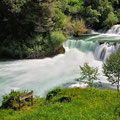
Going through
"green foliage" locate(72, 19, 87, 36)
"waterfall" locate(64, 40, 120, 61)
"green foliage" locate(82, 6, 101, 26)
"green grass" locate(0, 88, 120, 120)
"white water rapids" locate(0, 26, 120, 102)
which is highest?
"green foliage" locate(82, 6, 101, 26)

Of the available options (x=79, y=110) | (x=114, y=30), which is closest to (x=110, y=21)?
(x=114, y=30)

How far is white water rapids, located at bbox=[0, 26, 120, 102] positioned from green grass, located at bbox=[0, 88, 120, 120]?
14.4 feet

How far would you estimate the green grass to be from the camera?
618 cm

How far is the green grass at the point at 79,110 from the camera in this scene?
618cm

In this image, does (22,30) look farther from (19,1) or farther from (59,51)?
(59,51)

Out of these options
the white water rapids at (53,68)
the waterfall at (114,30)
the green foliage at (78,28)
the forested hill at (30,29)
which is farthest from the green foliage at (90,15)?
the forested hill at (30,29)

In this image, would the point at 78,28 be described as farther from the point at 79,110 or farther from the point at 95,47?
the point at 79,110

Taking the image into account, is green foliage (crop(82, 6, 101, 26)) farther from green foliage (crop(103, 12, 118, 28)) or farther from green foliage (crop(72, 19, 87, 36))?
green foliage (crop(72, 19, 87, 36))

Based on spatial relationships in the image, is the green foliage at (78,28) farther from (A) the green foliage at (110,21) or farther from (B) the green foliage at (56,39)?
(B) the green foliage at (56,39)

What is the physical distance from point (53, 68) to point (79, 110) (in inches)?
428

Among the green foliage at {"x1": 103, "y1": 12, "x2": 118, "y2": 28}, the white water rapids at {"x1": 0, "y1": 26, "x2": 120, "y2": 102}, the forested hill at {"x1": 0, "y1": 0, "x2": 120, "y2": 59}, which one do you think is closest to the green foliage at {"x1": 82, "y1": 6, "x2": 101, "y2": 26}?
the green foliage at {"x1": 103, "y1": 12, "x2": 118, "y2": 28}

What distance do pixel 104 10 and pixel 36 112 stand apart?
30850mm

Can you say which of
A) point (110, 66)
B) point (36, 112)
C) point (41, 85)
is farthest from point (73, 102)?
point (41, 85)

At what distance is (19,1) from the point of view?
19234 millimetres
